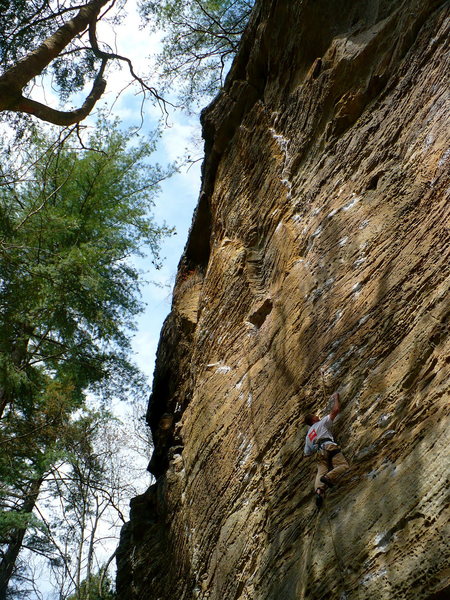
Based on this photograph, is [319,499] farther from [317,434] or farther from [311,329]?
[311,329]

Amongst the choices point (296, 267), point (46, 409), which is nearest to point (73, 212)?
point (46, 409)

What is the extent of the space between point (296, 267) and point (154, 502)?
18.3 ft

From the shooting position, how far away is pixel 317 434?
6.00m

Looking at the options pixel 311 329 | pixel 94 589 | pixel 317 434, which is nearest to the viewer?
pixel 317 434

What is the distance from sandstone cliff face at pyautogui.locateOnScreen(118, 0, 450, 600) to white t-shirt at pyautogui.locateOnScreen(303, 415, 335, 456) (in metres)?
0.20

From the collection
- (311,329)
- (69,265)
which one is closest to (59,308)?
(69,265)

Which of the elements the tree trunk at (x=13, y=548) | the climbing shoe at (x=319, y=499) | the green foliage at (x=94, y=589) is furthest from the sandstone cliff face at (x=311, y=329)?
the tree trunk at (x=13, y=548)

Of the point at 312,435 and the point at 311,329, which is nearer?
the point at 312,435

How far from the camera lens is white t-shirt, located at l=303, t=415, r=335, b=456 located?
5926mm

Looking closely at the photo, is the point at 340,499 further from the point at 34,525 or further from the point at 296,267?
the point at 34,525

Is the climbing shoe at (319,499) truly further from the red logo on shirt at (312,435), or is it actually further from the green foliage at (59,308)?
the green foliage at (59,308)

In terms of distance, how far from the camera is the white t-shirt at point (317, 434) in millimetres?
5926

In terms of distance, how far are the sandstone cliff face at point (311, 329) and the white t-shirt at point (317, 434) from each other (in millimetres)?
197

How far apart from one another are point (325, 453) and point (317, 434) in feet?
0.87
